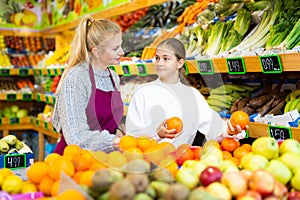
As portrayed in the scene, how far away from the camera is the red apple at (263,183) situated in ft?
4.54

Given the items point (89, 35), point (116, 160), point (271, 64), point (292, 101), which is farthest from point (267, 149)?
point (292, 101)

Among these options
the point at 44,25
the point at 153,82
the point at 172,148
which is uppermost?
the point at 153,82

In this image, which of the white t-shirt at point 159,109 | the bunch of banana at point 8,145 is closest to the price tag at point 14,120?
the bunch of banana at point 8,145

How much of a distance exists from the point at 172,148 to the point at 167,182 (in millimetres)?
354

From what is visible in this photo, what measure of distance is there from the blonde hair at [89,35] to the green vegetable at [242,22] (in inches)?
56.6

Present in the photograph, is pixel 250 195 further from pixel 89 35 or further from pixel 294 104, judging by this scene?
pixel 294 104

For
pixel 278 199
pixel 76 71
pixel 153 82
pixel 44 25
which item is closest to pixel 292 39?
pixel 153 82

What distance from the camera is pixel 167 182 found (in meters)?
1.41

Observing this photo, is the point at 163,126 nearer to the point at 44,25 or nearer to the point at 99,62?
the point at 99,62

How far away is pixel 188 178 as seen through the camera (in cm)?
146

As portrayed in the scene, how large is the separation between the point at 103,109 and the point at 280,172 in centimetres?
107

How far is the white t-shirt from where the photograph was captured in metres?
1.91

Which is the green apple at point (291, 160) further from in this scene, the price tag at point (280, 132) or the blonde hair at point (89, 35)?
the blonde hair at point (89, 35)

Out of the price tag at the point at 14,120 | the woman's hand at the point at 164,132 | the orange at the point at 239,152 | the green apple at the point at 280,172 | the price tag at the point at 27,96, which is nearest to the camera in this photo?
the green apple at the point at 280,172
